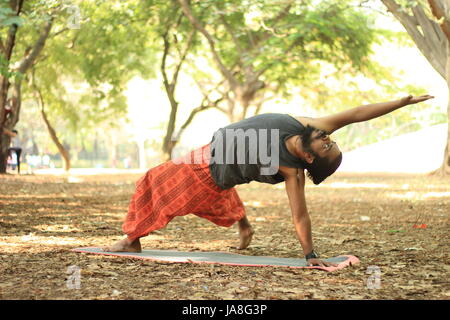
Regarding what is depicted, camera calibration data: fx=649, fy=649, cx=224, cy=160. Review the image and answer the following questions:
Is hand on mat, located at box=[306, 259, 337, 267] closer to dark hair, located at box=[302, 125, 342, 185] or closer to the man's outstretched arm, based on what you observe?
dark hair, located at box=[302, 125, 342, 185]

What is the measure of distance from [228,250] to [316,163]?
156cm

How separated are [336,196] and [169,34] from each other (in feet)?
37.8

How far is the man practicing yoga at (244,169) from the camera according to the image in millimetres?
4914

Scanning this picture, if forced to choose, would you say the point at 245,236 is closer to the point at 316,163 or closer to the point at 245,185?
the point at 316,163

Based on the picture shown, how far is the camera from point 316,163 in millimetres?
4980

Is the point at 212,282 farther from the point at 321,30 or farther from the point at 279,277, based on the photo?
the point at 321,30

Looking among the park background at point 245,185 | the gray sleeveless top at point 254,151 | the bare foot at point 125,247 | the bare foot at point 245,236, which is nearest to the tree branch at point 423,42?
the park background at point 245,185

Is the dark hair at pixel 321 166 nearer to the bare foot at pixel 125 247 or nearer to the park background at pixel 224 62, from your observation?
the bare foot at pixel 125 247

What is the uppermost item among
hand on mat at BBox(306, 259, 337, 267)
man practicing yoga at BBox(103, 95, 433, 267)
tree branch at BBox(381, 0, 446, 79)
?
tree branch at BBox(381, 0, 446, 79)

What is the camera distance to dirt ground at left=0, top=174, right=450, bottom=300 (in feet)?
13.3

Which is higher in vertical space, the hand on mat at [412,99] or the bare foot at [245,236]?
the hand on mat at [412,99]

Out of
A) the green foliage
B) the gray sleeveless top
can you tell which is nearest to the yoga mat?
the gray sleeveless top

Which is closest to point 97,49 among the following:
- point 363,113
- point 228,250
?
point 228,250

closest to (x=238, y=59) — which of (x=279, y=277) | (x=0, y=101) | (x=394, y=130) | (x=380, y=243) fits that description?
(x=0, y=101)
